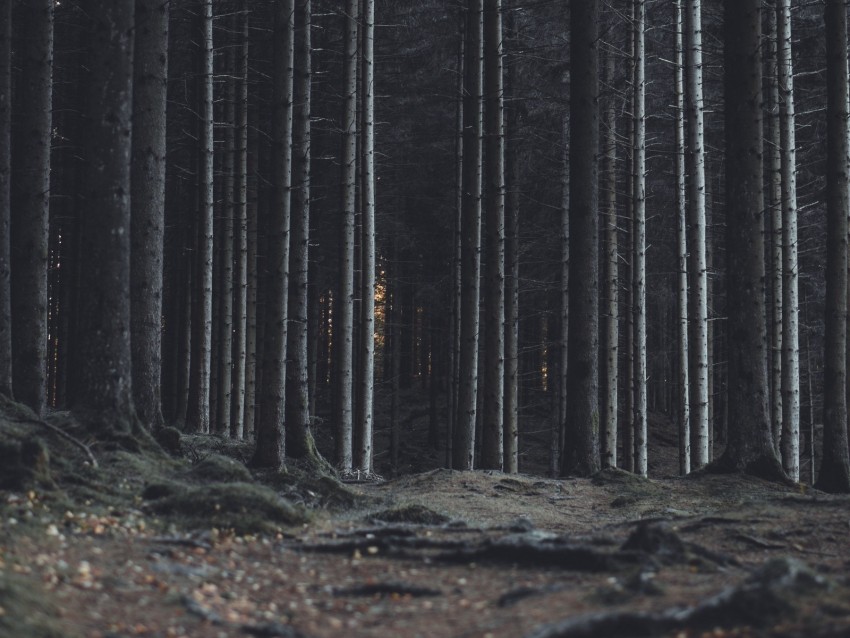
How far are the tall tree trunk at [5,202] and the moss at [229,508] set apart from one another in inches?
220

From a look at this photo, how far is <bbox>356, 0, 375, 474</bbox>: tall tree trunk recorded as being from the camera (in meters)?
17.1

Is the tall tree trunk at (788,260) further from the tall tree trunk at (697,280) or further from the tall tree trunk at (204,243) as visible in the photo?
the tall tree trunk at (204,243)

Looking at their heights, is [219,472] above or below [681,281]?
below

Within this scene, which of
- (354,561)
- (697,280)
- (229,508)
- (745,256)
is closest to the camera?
(354,561)

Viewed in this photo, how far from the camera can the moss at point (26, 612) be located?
4.30 m

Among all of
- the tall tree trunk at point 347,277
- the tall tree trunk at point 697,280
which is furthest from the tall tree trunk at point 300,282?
the tall tree trunk at point 697,280

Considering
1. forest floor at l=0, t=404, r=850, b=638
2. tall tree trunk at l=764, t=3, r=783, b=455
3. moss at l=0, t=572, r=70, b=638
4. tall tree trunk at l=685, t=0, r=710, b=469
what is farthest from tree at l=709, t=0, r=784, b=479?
moss at l=0, t=572, r=70, b=638

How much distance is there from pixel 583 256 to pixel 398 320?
1530cm

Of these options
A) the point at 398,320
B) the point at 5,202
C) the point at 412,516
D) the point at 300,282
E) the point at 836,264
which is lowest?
the point at 412,516

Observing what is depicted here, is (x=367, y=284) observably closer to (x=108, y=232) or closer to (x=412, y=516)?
(x=108, y=232)

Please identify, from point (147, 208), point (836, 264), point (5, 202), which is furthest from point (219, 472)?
point (836, 264)

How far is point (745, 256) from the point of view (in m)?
12.6

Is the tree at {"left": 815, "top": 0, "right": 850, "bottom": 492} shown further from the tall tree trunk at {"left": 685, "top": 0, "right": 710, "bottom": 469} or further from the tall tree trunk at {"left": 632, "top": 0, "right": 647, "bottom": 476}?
the tall tree trunk at {"left": 632, "top": 0, "right": 647, "bottom": 476}

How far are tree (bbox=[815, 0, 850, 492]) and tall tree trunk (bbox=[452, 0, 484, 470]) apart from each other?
602cm
